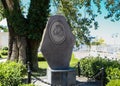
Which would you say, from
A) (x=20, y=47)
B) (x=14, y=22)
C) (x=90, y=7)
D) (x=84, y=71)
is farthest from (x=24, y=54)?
(x=90, y=7)

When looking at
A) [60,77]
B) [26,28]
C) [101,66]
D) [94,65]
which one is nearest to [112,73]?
[60,77]

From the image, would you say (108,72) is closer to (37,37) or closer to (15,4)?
(37,37)

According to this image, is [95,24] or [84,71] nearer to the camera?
[84,71]

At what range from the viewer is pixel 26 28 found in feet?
58.3

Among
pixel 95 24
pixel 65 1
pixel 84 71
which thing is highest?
pixel 65 1

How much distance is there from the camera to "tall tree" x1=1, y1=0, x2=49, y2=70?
58.0 ft

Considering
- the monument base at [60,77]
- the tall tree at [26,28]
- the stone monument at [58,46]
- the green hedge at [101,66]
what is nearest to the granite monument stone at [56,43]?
the stone monument at [58,46]

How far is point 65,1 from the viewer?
69.1ft

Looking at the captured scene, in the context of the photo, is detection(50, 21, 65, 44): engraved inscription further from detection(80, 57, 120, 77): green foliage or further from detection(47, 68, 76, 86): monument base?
detection(80, 57, 120, 77): green foliage

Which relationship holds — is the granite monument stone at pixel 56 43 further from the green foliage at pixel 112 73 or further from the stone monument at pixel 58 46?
the green foliage at pixel 112 73

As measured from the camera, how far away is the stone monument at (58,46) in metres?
12.5

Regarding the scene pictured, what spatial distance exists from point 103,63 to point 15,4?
7002 mm

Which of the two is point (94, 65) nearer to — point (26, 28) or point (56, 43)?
point (56, 43)

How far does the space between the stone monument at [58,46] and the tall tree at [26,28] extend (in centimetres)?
493
